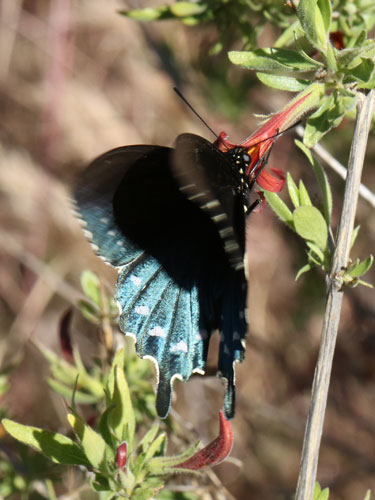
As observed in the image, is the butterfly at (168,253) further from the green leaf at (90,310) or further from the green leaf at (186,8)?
the green leaf at (186,8)

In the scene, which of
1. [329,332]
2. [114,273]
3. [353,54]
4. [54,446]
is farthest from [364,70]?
[114,273]

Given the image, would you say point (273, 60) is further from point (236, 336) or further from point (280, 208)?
point (236, 336)

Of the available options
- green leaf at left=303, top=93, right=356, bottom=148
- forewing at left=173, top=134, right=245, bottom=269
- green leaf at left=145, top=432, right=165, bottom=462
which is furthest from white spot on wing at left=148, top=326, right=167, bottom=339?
green leaf at left=303, top=93, right=356, bottom=148

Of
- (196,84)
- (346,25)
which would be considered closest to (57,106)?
(196,84)

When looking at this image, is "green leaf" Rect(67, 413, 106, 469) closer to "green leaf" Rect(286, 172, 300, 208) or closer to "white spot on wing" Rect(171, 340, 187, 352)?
"white spot on wing" Rect(171, 340, 187, 352)

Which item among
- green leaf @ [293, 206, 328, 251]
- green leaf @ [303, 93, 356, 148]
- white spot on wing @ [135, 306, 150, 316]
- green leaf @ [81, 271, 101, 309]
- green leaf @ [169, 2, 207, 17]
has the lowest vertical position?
white spot on wing @ [135, 306, 150, 316]

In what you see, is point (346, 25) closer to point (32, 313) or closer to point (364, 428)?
point (364, 428)
